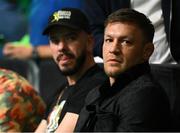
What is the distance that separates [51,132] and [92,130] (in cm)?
81

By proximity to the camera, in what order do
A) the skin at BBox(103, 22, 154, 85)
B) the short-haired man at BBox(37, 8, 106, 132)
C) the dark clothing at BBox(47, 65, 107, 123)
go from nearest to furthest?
the skin at BBox(103, 22, 154, 85)
the dark clothing at BBox(47, 65, 107, 123)
the short-haired man at BBox(37, 8, 106, 132)

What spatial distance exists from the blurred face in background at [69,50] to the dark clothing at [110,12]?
15cm

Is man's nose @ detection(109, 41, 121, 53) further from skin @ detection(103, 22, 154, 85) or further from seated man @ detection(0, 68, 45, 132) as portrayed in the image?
seated man @ detection(0, 68, 45, 132)

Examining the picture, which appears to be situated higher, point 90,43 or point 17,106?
point 90,43

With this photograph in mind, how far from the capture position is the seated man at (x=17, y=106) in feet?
15.1

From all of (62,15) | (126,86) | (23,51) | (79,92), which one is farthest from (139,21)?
(23,51)

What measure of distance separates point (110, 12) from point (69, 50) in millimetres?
427

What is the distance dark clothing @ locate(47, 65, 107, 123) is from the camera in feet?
14.2

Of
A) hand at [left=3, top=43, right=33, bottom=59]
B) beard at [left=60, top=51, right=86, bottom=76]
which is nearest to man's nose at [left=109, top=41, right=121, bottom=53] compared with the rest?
beard at [left=60, top=51, right=86, bottom=76]

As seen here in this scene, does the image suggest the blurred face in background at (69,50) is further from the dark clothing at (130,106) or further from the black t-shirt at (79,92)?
the dark clothing at (130,106)

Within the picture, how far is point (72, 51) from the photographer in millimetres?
4543

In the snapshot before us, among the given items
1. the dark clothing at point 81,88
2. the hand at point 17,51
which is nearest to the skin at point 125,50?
the dark clothing at point 81,88

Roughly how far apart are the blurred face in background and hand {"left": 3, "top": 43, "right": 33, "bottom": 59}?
5.02 ft

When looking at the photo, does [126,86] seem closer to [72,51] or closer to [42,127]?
[72,51]
